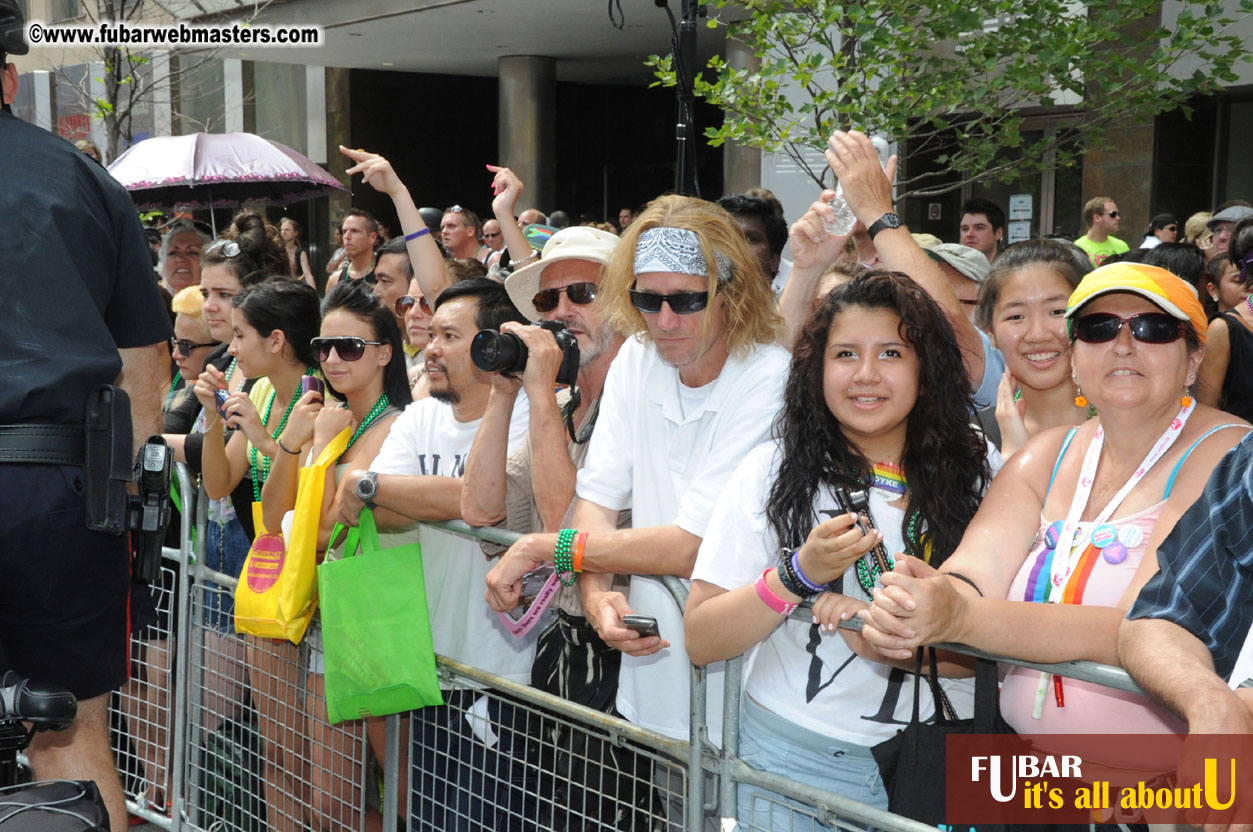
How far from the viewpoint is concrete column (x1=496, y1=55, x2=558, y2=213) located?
60.1 feet

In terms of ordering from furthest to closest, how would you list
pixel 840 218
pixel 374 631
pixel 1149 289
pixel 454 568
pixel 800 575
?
1. pixel 454 568
2. pixel 840 218
3. pixel 374 631
4. pixel 1149 289
5. pixel 800 575

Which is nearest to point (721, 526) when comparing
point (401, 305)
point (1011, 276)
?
point (1011, 276)

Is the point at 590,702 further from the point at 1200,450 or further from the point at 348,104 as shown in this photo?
the point at 348,104

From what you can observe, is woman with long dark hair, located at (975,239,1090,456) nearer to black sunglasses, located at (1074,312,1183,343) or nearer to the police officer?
black sunglasses, located at (1074,312,1183,343)

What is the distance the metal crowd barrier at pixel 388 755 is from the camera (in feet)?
8.65

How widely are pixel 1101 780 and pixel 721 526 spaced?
0.88 metres

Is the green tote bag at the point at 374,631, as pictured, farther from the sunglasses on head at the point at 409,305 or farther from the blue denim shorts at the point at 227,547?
the sunglasses on head at the point at 409,305

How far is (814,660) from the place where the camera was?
8.50 feet

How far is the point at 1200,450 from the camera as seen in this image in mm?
2375

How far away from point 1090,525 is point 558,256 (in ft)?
5.83

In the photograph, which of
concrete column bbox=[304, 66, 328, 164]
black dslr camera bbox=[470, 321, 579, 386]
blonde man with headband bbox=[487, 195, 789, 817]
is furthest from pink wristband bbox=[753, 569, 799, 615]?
Answer: concrete column bbox=[304, 66, 328, 164]

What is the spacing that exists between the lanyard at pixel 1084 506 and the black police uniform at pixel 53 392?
231 cm

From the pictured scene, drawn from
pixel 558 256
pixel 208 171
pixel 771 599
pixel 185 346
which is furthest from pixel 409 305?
pixel 771 599

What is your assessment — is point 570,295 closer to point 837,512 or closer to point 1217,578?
point 837,512
